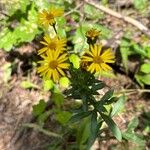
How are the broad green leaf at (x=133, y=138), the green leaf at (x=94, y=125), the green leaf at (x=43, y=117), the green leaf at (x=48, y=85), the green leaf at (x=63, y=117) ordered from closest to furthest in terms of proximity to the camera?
the green leaf at (x=94, y=125), the broad green leaf at (x=133, y=138), the green leaf at (x=63, y=117), the green leaf at (x=43, y=117), the green leaf at (x=48, y=85)

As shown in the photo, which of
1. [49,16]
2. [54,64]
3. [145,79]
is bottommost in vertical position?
[145,79]

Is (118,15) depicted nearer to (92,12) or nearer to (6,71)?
(92,12)

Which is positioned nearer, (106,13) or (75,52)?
(75,52)

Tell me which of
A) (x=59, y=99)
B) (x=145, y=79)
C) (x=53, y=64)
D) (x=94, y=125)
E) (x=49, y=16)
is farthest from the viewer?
(x=145, y=79)

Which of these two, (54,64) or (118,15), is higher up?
(118,15)

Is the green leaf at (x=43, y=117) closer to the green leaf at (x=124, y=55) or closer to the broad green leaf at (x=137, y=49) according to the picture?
the green leaf at (x=124, y=55)

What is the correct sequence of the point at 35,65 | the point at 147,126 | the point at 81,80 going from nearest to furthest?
1. the point at 81,80
2. the point at 147,126
3. the point at 35,65

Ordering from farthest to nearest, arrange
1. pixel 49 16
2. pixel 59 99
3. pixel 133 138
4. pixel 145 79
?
pixel 145 79 → pixel 59 99 → pixel 133 138 → pixel 49 16

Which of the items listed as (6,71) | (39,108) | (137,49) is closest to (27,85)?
(6,71)

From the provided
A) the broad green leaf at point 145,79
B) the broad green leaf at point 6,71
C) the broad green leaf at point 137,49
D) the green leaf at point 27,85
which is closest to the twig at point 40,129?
the green leaf at point 27,85

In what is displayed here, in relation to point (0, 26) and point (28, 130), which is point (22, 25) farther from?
point (28, 130)

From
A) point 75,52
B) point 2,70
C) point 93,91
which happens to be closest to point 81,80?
point 93,91
